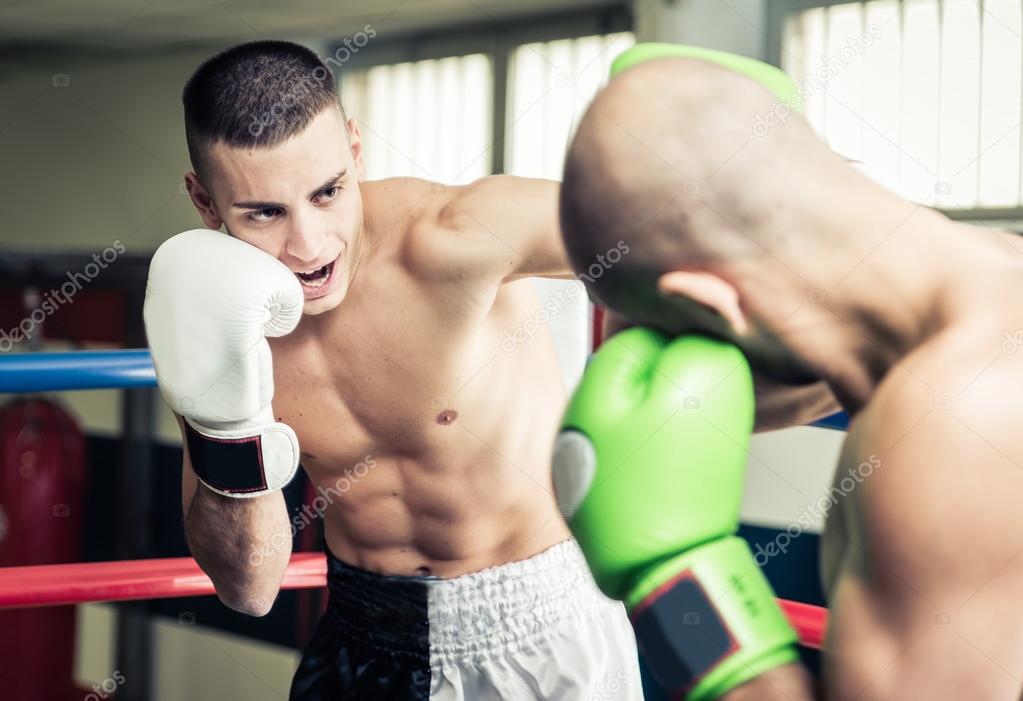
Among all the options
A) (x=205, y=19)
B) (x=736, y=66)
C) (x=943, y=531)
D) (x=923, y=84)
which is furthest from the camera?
(x=205, y=19)

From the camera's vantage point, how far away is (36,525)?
2.41 metres

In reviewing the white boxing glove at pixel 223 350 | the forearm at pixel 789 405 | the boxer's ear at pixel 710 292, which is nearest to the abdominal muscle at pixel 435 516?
the white boxing glove at pixel 223 350

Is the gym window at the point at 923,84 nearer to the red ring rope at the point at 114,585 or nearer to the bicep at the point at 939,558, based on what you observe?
the red ring rope at the point at 114,585

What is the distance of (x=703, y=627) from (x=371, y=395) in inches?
26.6

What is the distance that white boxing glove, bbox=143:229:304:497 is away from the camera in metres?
0.98

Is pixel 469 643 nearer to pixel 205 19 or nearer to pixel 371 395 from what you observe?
pixel 371 395

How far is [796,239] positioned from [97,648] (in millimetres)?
3002

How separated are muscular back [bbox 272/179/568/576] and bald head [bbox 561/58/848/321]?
1.90 feet

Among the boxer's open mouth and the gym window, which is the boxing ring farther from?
the gym window

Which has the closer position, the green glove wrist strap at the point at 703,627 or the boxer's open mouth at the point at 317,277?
the green glove wrist strap at the point at 703,627

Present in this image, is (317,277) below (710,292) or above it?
below

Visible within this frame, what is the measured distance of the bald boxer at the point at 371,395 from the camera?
1.00m

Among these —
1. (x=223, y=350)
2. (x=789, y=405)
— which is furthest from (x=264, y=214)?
(x=789, y=405)

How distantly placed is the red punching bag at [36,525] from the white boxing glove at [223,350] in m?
1.56
